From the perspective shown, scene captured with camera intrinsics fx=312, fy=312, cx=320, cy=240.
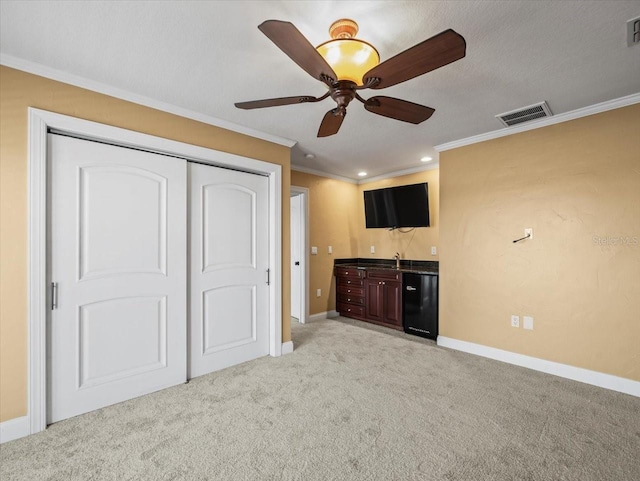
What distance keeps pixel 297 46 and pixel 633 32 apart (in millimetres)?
1943

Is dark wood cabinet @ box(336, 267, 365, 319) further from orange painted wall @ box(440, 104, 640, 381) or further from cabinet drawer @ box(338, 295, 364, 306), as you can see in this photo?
orange painted wall @ box(440, 104, 640, 381)

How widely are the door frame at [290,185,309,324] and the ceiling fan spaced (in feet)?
9.19

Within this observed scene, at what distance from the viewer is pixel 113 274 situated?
7.99 feet

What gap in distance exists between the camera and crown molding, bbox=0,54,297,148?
2053 mm

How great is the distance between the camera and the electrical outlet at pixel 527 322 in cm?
314

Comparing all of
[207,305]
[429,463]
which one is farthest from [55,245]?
[429,463]

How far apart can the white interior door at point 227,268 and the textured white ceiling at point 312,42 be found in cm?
71

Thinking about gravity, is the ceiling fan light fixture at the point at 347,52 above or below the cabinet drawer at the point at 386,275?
above

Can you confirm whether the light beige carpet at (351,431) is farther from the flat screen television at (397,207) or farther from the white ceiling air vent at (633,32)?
the white ceiling air vent at (633,32)

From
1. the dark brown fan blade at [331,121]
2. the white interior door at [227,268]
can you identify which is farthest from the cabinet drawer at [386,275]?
the dark brown fan blade at [331,121]

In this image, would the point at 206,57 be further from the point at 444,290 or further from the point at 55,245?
the point at 444,290

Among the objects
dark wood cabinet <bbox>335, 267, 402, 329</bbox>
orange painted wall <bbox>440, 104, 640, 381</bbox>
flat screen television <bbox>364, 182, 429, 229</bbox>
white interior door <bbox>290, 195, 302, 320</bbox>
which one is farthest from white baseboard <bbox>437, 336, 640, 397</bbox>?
white interior door <bbox>290, 195, 302, 320</bbox>

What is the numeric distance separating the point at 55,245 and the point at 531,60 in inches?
137

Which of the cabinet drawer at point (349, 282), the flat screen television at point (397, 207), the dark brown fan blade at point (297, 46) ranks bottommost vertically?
the cabinet drawer at point (349, 282)
